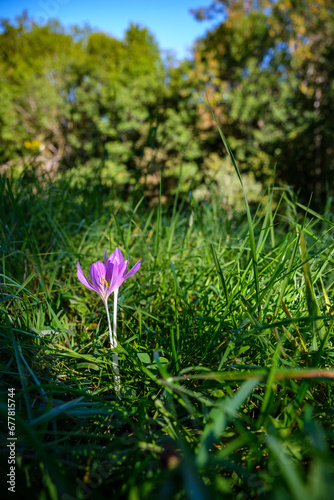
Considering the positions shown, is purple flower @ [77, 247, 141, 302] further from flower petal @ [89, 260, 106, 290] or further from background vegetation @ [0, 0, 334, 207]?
background vegetation @ [0, 0, 334, 207]

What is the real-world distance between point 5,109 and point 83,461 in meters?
13.8

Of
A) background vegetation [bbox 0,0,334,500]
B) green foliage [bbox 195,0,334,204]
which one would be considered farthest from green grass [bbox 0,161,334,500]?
green foliage [bbox 195,0,334,204]

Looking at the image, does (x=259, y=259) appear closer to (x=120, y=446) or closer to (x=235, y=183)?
(x=120, y=446)

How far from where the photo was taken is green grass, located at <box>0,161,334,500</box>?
1.50 feet

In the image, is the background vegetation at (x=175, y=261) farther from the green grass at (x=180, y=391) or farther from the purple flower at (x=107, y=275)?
the purple flower at (x=107, y=275)

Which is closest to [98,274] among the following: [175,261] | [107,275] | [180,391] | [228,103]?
[107,275]

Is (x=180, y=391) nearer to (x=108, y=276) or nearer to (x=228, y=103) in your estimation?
(x=108, y=276)

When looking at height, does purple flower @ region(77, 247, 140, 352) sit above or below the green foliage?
below

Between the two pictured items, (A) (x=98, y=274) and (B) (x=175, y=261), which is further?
(B) (x=175, y=261)

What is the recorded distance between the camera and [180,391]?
0.62 metres

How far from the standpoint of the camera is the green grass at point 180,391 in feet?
1.50

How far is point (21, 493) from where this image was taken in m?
0.46

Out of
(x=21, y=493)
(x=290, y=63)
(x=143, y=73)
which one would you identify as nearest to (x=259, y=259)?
(x=21, y=493)

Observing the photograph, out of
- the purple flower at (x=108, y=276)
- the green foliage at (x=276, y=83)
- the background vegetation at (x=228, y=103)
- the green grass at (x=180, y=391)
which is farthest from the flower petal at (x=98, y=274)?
the green foliage at (x=276, y=83)
